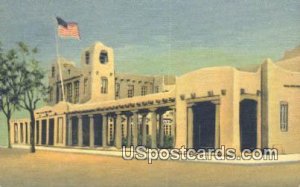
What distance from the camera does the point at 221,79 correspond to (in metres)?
7.53

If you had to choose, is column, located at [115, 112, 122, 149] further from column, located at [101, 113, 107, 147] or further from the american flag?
the american flag

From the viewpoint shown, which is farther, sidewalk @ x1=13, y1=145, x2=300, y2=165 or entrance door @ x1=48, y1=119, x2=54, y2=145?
entrance door @ x1=48, y1=119, x2=54, y2=145

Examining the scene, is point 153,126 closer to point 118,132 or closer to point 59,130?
point 118,132

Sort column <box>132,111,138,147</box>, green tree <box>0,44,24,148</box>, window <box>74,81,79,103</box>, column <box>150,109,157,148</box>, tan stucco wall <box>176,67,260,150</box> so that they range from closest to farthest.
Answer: tan stucco wall <box>176,67,260,150</box>, column <box>150,109,157,148</box>, column <box>132,111,138,147</box>, window <box>74,81,79,103</box>, green tree <box>0,44,24,148</box>

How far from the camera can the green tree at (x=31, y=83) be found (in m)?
8.19

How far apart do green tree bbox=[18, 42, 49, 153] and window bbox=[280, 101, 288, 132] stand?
12.0 feet

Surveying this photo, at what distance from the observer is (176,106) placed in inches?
303

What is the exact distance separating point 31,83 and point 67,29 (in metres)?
1.13

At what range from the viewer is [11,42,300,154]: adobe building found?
751 cm

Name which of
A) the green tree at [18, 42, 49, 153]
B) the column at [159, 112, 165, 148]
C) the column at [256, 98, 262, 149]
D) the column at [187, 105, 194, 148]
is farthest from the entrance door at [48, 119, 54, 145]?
the column at [256, 98, 262, 149]

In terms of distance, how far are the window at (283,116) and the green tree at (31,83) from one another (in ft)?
12.0

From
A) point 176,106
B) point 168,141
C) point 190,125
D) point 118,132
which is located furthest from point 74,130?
point 190,125

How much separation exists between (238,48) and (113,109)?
2.13 metres

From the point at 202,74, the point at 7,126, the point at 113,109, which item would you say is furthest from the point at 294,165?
the point at 7,126
